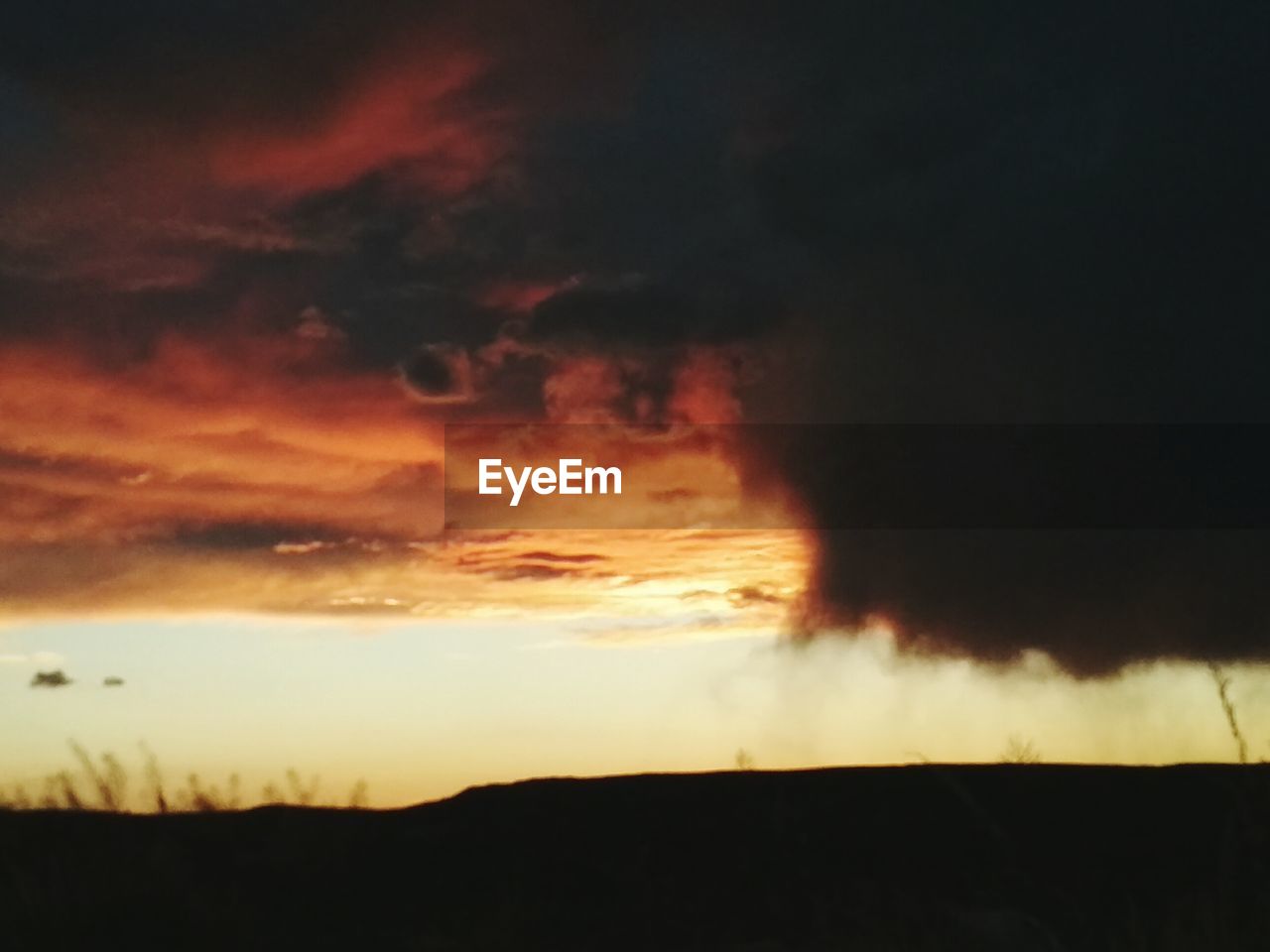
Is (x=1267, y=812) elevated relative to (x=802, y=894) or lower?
elevated

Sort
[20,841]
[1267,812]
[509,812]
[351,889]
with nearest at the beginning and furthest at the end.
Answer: [1267,812]
[351,889]
[20,841]
[509,812]

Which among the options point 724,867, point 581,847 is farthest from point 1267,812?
point 581,847

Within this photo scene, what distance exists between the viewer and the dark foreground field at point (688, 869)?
24.7ft

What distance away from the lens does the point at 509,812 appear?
434 inches

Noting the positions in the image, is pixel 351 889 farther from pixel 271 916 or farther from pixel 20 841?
pixel 20 841

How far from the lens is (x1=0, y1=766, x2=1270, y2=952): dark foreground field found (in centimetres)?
754

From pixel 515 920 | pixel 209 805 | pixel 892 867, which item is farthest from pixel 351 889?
pixel 892 867

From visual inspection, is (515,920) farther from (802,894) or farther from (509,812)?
(509,812)

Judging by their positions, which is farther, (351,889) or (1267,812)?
(351,889)

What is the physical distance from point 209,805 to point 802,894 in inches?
172

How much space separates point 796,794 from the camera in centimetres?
1141

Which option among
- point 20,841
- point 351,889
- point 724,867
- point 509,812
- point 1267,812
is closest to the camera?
point 1267,812

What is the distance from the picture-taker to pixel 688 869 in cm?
936

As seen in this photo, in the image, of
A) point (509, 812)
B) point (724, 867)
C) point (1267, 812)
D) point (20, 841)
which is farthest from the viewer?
point (509, 812)
